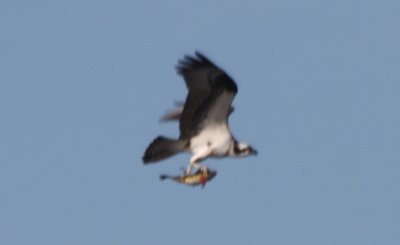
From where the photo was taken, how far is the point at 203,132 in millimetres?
44594

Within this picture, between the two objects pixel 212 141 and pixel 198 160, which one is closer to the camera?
pixel 198 160

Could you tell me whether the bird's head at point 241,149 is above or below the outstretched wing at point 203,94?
below

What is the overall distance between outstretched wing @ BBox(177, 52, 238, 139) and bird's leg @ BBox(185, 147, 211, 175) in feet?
1.36

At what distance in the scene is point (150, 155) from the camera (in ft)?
146

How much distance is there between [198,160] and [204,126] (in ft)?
2.32

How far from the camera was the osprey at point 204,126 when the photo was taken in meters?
43.9

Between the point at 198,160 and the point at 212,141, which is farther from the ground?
the point at 212,141

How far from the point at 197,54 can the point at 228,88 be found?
1.06 meters

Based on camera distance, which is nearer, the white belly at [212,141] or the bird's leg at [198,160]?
the bird's leg at [198,160]

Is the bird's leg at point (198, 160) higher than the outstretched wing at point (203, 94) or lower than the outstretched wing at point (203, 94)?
lower

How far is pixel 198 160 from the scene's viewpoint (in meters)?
44.2

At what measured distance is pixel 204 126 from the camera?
146 ft

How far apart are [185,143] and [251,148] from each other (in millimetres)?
1288

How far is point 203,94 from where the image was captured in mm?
44031
